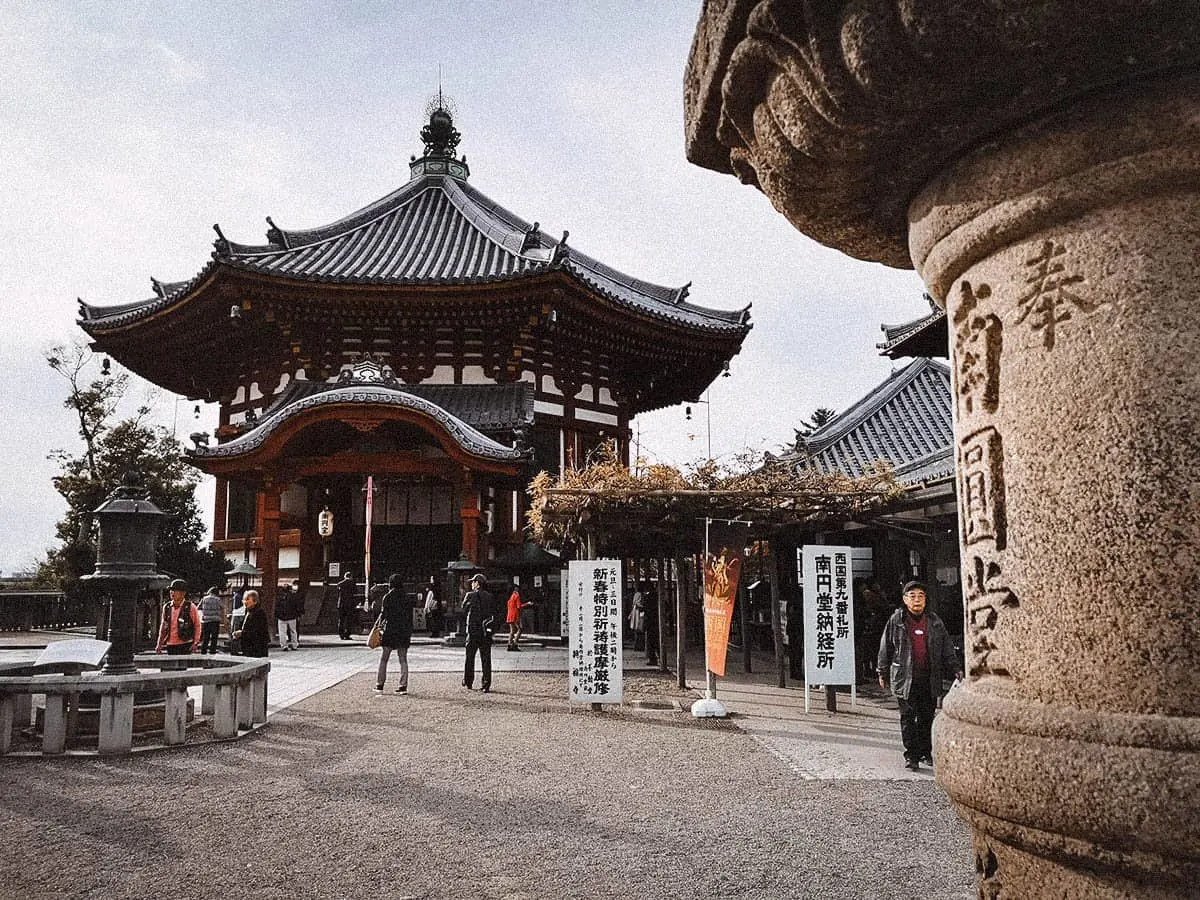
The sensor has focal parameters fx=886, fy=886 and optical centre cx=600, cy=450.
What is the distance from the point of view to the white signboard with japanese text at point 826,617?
946 cm

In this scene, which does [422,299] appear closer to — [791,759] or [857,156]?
[791,759]

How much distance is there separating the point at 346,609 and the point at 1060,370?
61.1 ft

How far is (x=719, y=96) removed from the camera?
2.25 metres

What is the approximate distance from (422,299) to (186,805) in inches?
606

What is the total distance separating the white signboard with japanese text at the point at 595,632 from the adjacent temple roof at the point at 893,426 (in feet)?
24.2

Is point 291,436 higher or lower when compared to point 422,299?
lower

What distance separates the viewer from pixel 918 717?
6656 mm

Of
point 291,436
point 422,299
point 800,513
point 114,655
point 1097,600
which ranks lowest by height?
point 114,655

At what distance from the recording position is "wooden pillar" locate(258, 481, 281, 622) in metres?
17.7

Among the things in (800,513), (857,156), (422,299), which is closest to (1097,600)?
(857,156)


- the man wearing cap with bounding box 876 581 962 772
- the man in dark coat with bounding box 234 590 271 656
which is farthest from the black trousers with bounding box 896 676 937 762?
the man in dark coat with bounding box 234 590 271 656

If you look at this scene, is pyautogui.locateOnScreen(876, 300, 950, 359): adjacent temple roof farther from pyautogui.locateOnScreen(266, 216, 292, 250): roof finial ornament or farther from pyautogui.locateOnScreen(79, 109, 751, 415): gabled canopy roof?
pyautogui.locateOnScreen(266, 216, 292, 250): roof finial ornament

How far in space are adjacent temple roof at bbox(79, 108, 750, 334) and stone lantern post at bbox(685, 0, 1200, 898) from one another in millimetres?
17297

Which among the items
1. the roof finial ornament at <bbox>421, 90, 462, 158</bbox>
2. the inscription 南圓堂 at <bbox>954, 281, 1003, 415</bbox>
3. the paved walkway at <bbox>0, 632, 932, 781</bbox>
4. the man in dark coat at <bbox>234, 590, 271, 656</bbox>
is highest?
the roof finial ornament at <bbox>421, 90, 462, 158</bbox>
